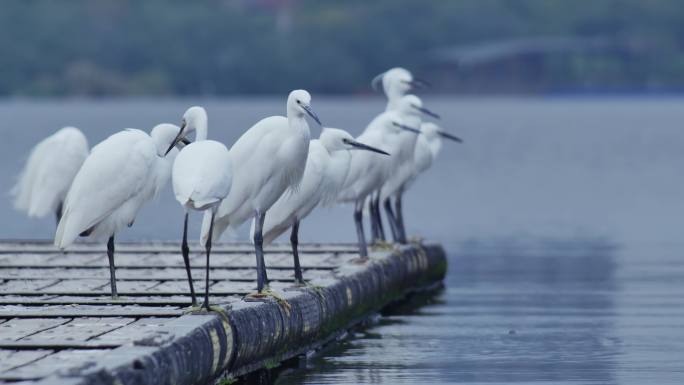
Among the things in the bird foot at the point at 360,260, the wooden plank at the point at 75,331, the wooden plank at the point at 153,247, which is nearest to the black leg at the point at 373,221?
the wooden plank at the point at 153,247

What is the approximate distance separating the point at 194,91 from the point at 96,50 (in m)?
7.94

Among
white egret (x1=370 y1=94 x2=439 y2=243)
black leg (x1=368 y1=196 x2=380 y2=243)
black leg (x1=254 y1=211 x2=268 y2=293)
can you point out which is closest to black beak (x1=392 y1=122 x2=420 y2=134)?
white egret (x1=370 y1=94 x2=439 y2=243)

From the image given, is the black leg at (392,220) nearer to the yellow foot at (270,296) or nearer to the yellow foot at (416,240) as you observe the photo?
the yellow foot at (416,240)

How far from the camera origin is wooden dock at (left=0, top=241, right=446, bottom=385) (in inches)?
375

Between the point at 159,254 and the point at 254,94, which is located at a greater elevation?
the point at 254,94

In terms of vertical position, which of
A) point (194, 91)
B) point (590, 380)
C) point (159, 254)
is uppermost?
point (194, 91)

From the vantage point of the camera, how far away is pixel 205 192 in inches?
418

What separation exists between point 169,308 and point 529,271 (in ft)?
28.1

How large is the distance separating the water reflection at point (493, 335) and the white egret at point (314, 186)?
960 mm

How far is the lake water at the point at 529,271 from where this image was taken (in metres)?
12.7

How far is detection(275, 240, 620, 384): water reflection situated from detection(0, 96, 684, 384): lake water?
0.02 meters

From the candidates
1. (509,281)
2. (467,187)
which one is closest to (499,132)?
(467,187)

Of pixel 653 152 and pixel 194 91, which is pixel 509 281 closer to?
pixel 653 152

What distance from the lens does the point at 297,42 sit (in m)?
131
